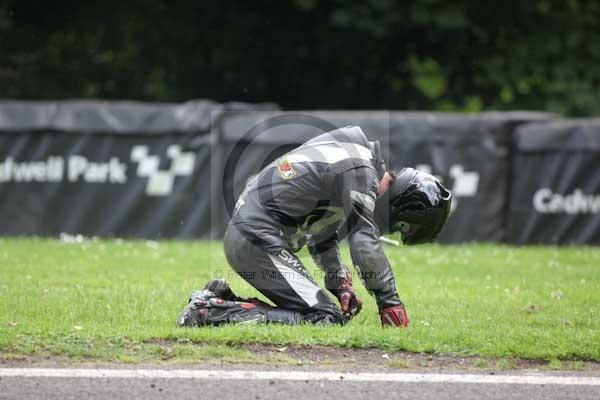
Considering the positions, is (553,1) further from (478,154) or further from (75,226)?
(75,226)

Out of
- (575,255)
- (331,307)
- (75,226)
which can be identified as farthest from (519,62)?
(331,307)

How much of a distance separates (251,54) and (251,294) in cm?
1249

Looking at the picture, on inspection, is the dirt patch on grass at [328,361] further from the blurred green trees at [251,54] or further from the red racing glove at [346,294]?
the blurred green trees at [251,54]

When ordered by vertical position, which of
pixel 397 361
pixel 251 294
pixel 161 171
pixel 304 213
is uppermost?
pixel 304 213

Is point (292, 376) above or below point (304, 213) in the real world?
below

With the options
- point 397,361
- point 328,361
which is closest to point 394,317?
point 397,361

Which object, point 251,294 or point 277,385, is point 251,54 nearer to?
point 251,294

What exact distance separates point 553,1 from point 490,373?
1467 centimetres

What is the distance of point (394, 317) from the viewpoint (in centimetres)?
651

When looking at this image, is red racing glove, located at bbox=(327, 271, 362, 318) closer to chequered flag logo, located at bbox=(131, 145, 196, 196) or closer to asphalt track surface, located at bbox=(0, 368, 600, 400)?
asphalt track surface, located at bbox=(0, 368, 600, 400)

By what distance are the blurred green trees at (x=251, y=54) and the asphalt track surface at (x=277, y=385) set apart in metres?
14.0

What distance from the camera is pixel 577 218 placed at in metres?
12.2

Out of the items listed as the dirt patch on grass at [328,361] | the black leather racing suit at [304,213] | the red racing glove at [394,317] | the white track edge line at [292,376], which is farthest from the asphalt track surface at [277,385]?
the black leather racing suit at [304,213]

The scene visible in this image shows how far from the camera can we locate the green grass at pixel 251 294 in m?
6.03
